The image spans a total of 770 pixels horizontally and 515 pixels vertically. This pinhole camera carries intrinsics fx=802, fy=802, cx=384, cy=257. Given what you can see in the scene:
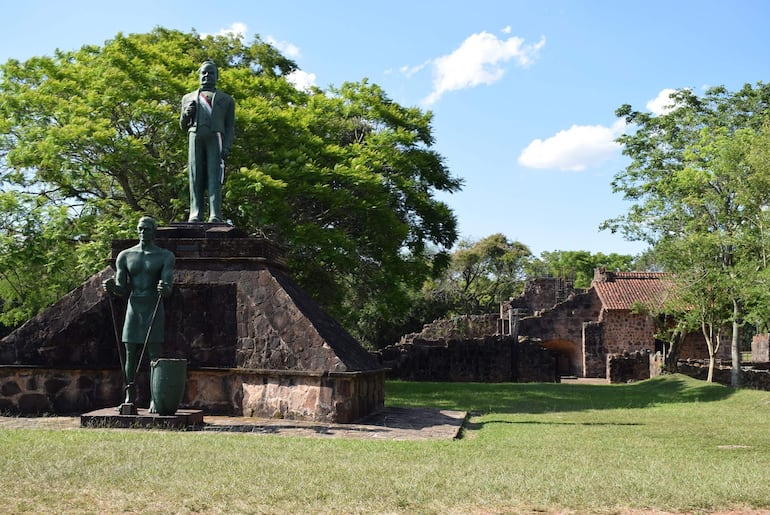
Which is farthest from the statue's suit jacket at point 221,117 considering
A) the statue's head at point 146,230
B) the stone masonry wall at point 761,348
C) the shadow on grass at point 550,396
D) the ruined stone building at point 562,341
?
the stone masonry wall at point 761,348

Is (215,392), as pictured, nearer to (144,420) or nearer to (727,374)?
(144,420)

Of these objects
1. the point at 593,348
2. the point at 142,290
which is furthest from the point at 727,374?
the point at 142,290

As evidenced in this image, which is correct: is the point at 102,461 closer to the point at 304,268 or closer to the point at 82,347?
the point at 82,347

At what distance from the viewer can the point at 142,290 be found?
9.22m

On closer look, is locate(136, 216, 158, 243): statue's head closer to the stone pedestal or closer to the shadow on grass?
the stone pedestal

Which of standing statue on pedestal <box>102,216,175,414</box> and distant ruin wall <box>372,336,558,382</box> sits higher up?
standing statue on pedestal <box>102,216,175,414</box>

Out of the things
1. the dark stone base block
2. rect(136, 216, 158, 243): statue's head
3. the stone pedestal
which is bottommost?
the dark stone base block

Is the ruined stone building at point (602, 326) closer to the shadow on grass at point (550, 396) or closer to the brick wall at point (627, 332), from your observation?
the brick wall at point (627, 332)

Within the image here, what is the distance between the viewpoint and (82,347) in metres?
10.8

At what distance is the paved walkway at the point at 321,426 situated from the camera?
8773 millimetres

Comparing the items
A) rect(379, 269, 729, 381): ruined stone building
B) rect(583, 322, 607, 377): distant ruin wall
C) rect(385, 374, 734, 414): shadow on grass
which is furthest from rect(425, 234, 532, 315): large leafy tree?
rect(385, 374, 734, 414): shadow on grass

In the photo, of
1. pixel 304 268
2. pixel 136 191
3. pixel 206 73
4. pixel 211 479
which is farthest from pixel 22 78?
pixel 211 479

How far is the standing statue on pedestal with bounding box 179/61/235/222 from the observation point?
11.0 m

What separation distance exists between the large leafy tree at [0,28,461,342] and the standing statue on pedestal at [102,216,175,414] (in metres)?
5.71
